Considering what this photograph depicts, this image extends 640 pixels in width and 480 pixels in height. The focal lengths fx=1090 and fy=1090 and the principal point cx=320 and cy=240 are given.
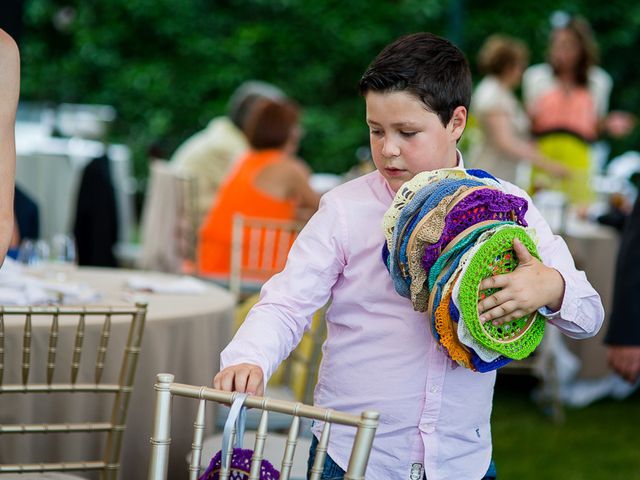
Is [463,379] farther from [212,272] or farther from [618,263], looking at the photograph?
[212,272]

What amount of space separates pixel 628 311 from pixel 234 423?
1348mm

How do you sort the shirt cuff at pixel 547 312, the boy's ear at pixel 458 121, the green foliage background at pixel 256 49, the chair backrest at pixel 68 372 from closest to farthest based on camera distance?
1. the shirt cuff at pixel 547 312
2. the boy's ear at pixel 458 121
3. the chair backrest at pixel 68 372
4. the green foliage background at pixel 256 49

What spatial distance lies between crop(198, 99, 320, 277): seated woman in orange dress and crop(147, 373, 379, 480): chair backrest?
12.9 ft

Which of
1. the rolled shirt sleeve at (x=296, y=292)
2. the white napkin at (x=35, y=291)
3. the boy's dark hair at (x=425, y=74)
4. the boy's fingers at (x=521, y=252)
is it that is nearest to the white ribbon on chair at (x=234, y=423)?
the rolled shirt sleeve at (x=296, y=292)

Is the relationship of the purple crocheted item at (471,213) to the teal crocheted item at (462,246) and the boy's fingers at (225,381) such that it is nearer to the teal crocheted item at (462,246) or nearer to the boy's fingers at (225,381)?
the teal crocheted item at (462,246)

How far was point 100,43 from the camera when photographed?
528 inches

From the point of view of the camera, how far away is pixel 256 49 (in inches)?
522

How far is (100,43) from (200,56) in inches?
49.7

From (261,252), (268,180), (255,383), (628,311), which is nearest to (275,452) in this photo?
(628,311)

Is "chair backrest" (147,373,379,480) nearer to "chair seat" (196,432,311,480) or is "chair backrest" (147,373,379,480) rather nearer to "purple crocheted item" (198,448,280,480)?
"purple crocheted item" (198,448,280,480)

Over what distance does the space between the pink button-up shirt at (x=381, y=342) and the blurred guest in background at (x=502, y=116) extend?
455 centimetres

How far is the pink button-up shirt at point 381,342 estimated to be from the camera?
1821 mm

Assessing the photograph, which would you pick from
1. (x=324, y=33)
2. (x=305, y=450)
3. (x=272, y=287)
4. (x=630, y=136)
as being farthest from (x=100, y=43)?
(x=272, y=287)

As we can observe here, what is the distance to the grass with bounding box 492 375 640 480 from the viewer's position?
4.45m
